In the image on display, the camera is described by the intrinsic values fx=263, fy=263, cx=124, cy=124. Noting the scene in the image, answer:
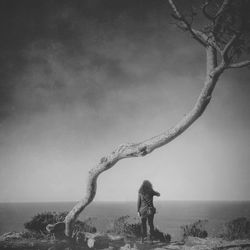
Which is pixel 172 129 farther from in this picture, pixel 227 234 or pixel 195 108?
pixel 227 234

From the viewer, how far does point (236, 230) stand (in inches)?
408

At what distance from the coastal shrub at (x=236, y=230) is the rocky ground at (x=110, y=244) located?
1.45 metres

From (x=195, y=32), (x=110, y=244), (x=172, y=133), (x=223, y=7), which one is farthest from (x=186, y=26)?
(x=110, y=244)

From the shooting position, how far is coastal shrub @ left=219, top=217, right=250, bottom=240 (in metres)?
9.86

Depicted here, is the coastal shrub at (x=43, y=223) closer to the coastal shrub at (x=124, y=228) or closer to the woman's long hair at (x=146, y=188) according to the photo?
the coastal shrub at (x=124, y=228)

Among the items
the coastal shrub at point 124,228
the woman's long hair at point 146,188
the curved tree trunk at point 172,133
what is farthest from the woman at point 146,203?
the curved tree trunk at point 172,133

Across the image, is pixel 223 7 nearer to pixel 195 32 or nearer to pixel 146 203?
pixel 195 32

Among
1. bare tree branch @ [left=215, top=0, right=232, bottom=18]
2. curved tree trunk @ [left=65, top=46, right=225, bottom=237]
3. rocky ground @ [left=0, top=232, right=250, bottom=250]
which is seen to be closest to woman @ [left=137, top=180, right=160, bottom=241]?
rocky ground @ [left=0, top=232, right=250, bottom=250]

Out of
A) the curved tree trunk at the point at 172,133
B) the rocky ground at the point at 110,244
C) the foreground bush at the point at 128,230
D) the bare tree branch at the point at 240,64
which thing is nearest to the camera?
the bare tree branch at the point at 240,64

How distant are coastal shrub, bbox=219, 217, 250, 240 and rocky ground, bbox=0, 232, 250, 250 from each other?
1.45 metres

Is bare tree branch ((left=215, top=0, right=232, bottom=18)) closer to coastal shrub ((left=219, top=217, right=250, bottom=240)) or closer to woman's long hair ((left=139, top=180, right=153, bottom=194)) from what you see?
woman's long hair ((left=139, top=180, right=153, bottom=194))

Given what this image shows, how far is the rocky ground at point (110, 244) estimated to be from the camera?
8086 mm

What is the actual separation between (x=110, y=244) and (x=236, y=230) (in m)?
5.09

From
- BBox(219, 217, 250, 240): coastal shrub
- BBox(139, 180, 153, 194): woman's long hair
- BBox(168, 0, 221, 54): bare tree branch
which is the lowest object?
BBox(219, 217, 250, 240): coastal shrub
